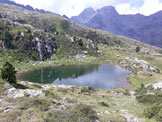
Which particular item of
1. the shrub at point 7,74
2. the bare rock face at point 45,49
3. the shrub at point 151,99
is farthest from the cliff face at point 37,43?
the shrub at point 151,99

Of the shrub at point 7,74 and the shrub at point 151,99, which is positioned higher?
the shrub at point 7,74

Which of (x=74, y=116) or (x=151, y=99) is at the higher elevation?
(x=74, y=116)

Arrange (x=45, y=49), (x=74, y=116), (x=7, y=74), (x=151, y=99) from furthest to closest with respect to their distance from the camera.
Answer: (x=45, y=49) → (x=7, y=74) → (x=151, y=99) → (x=74, y=116)

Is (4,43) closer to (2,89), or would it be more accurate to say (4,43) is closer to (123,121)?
(2,89)

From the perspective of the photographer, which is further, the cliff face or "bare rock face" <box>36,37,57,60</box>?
"bare rock face" <box>36,37,57,60</box>

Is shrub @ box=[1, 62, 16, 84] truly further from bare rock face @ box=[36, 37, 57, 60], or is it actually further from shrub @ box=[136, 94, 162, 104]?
bare rock face @ box=[36, 37, 57, 60]

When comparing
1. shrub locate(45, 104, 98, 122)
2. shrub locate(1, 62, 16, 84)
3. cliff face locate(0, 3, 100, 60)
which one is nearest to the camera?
shrub locate(45, 104, 98, 122)

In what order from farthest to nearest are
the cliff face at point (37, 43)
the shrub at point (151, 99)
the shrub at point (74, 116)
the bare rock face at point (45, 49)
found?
the bare rock face at point (45, 49) < the cliff face at point (37, 43) < the shrub at point (151, 99) < the shrub at point (74, 116)

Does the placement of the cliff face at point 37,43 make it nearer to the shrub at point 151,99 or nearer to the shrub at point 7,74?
the shrub at point 7,74

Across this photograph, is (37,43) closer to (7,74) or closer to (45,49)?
(45,49)

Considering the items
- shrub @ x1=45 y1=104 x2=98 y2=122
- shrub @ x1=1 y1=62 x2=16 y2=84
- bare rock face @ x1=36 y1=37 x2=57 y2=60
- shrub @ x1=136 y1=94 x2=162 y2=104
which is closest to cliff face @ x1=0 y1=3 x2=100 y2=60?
bare rock face @ x1=36 y1=37 x2=57 y2=60

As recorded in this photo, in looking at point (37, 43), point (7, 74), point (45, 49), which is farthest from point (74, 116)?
point (37, 43)

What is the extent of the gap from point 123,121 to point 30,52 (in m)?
116

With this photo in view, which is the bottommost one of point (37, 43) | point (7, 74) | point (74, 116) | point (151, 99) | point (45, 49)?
point (151, 99)
